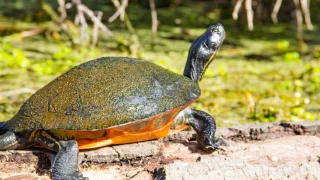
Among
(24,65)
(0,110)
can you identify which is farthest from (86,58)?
(0,110)

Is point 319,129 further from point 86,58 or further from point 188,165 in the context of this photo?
point 86,58

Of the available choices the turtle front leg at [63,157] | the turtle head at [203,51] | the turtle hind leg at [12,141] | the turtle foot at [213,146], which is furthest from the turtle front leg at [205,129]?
the turtle hind leg at [12,141]

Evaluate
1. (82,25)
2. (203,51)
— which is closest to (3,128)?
(203,51)

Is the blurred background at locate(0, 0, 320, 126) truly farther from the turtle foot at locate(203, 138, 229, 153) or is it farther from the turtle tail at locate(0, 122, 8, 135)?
the turtle foot at locate(203, 138, 229, 153)

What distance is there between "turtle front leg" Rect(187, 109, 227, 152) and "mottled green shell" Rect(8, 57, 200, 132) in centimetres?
9

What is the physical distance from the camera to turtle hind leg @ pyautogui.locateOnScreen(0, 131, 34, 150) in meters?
1.70

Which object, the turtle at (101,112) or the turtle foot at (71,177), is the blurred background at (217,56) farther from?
the turtle foot at (71,177)

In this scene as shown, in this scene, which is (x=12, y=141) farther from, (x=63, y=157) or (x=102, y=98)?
(x=102, y=98)

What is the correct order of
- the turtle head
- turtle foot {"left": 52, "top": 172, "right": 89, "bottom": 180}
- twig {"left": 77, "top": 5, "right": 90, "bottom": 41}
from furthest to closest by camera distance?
twig {"left": 77, "top": 5, "right": 90, "bottom": 41}, the turtle head, turtle foot {"left": 52, "top": 172, "right": 89, "bottom": 180}

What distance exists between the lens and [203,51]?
79.4 inches

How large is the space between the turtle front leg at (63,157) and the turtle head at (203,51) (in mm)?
537

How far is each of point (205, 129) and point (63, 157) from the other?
1.57 ft

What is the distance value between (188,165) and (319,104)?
62.0 inches

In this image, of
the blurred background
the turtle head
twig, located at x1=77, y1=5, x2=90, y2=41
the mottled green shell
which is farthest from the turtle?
twig, located at x1=77, y1=5, x2=90, y2=41
